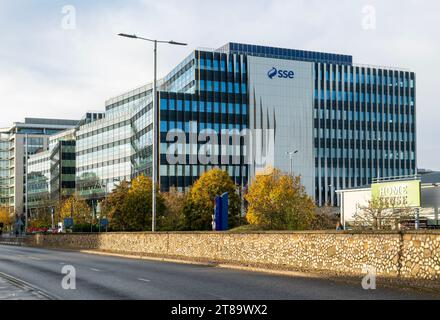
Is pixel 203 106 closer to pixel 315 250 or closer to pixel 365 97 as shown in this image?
pixel 365 97

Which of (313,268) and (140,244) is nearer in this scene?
(313,268)

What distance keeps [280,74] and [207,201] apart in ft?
181

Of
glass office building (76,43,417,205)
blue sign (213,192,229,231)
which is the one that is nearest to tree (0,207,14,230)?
glass office building (76,43,417,205)

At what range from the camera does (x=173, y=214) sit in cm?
7656

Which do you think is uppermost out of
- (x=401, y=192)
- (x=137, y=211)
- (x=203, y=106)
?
(x=203, y=106)

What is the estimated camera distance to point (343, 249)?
880 inches

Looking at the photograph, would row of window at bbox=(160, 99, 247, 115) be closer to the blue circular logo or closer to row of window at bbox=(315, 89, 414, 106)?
the blue circular logo

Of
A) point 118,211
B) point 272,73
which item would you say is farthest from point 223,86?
point 118,211

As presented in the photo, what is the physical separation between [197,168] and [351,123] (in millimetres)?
39331

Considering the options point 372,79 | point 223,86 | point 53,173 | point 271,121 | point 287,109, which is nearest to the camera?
point 223,86

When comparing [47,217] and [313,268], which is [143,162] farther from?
[313,268]

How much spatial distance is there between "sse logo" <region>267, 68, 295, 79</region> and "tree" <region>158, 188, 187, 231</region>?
3959 centimetres

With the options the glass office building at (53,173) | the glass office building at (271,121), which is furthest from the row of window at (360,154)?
the glass office building at (53,173)
